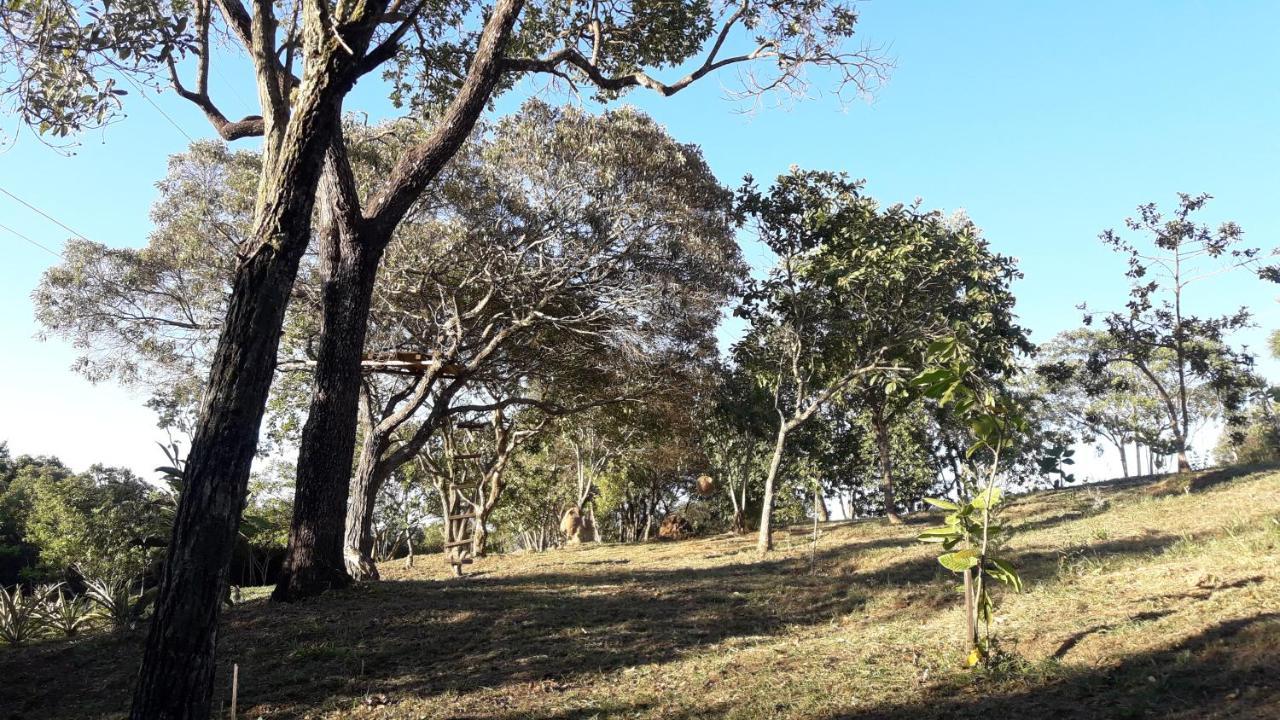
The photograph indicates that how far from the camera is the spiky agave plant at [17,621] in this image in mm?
7461

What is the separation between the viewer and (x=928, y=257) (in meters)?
14.1

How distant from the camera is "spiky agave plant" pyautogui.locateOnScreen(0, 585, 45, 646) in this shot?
7.46m

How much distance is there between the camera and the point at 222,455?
4.00 metres

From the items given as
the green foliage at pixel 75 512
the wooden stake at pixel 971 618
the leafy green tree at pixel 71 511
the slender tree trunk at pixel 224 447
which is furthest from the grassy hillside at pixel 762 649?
the green foliage at pixel 75 512

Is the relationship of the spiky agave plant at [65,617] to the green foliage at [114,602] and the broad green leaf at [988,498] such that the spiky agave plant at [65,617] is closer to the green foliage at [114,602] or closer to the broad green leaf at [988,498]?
the green foliage at [114,602]

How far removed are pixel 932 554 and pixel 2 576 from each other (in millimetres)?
38746

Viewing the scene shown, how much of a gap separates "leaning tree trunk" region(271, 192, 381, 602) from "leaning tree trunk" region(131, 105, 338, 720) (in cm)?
336

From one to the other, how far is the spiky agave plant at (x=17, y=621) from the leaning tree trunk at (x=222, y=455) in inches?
216

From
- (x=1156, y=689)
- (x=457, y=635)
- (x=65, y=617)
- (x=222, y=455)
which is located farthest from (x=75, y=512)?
(x=1156, y=689)

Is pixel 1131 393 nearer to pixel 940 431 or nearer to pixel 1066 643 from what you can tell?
pixel 940 431

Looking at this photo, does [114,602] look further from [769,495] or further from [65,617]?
[769,495]

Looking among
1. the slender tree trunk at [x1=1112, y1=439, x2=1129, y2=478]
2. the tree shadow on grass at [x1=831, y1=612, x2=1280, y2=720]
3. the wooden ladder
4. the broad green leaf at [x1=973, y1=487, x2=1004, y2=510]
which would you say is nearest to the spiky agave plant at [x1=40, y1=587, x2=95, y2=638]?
the wooden ladder

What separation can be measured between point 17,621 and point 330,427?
12.3 feet

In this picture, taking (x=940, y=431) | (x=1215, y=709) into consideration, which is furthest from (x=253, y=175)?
(x=940, y=431)
